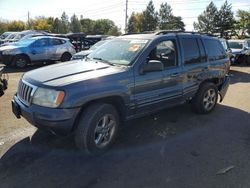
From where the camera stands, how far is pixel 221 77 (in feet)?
21.9

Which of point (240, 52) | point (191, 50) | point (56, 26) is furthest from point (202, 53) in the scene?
point (56, 26)

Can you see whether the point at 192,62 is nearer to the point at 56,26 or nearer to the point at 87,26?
the point at 56,26

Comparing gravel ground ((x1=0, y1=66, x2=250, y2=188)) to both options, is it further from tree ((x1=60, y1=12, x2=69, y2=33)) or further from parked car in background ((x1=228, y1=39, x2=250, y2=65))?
tree ((x1=60, y1=12, x2=69, y2=33))

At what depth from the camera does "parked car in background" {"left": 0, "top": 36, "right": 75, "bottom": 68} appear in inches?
530

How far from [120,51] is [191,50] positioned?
1.60 m

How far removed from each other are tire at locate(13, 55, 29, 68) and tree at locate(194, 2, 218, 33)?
48.5 metres

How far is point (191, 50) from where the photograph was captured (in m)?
5.75

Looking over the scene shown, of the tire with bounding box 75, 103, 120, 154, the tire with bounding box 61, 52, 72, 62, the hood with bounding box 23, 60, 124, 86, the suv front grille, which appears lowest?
the tire with bounding box 75, 103, 120, 154

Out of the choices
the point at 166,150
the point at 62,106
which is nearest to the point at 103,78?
the point at 62,106

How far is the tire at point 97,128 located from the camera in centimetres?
403

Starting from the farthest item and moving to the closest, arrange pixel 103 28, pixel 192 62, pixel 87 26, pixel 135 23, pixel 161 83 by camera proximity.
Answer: pixel 87 26 → pixel 103 28 → pixel 135 23 → pixel 192 62 → pixel 161 83

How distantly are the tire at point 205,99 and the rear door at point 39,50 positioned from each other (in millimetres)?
9986

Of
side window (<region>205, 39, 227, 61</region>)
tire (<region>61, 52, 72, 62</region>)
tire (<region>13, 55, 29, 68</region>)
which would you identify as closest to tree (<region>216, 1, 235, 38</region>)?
tire (<region>61, 52, 72, 62</region>)

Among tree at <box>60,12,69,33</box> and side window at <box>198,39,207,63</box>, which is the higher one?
tree at <box>60,12,69,33</box>
